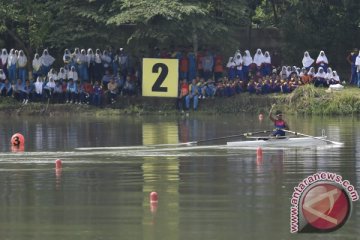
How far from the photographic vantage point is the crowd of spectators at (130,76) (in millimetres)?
48000

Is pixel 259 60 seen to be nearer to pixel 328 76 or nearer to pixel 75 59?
pixel 328 76

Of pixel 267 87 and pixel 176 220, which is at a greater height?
pixel 267 87

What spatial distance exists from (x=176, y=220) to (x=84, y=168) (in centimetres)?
827

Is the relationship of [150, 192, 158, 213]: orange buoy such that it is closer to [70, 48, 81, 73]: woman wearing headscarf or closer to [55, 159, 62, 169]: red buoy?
[55, 159, 62, 169]: red buoy

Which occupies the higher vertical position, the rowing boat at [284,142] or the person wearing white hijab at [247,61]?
the person wearing white hijab at [247,61]

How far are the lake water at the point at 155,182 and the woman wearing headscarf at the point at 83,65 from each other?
753cm

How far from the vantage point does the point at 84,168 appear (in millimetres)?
28875

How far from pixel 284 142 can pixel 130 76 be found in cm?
1634

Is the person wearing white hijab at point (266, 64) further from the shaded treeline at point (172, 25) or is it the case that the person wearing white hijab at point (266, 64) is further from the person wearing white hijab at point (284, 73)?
the shaded treeline at point (172, 25)

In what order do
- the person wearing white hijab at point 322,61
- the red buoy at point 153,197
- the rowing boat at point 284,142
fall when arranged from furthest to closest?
1. the person wearing white hijab at point 322,61
2. the rowing boat at point 284,142
3. the red buoy at point 153,197

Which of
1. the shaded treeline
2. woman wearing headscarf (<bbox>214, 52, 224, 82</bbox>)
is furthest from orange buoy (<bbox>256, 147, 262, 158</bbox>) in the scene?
woman wearing headscarf (<bbox>214, 52, 224, 82</bbox>)

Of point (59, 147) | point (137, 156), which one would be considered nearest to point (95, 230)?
point (137, 156)

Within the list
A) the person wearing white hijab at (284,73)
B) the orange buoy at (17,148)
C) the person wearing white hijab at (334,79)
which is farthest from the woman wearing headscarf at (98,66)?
the orange buoy at (17,148)

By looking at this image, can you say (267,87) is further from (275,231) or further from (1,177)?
(275,231)
